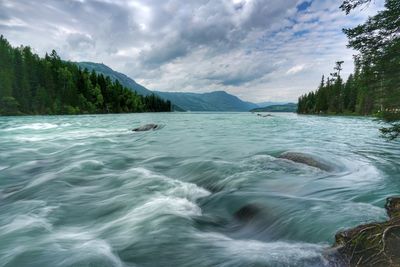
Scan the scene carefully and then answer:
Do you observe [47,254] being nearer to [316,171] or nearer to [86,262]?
[86,262]

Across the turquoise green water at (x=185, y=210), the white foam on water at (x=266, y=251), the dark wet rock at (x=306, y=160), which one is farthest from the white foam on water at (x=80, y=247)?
the dark wet rock at (x=306, y=160)

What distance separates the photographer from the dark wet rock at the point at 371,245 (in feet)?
13.8

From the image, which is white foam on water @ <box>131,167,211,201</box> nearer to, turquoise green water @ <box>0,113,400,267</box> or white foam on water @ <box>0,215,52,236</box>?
turquoise green water @ <box>0,113,400,267</box>

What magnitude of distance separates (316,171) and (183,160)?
6613mm

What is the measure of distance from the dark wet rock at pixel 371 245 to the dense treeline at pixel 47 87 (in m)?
87.9

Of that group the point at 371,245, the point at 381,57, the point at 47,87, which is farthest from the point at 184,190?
the point at 47,87

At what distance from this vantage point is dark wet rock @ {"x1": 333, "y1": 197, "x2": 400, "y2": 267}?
165 inches

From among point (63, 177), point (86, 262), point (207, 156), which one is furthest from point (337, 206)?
point (63, 177)

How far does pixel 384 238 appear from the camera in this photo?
14.8 ft

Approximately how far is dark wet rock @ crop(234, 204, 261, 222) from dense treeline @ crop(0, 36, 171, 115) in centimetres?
8438

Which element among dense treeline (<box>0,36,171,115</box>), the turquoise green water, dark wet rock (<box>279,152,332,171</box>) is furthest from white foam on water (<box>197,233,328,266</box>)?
dense treeline (<box>0,36,171,115</box>)

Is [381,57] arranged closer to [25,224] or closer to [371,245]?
[371,245]

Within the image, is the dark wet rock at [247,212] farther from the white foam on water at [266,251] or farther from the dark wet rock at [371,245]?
the dark wet rock at [371,245]

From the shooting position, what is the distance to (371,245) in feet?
14.7
